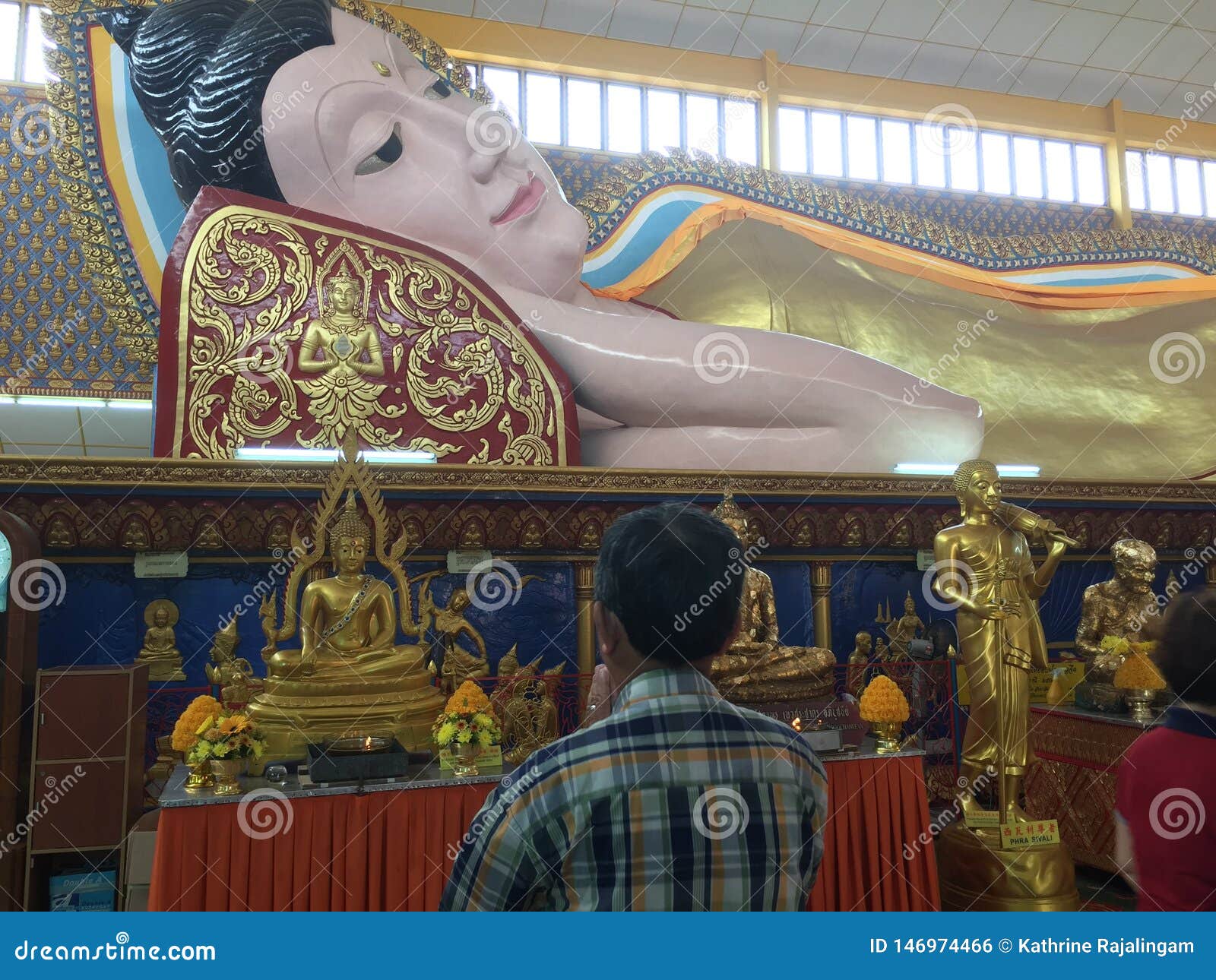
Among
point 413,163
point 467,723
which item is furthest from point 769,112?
point 467,723

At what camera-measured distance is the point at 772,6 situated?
8617mm

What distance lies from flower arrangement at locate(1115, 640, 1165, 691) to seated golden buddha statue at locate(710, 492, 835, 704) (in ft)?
4.66

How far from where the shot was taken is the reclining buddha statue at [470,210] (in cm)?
540

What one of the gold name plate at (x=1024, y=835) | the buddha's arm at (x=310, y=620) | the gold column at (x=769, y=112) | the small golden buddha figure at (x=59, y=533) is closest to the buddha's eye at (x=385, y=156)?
the small golden buddha figure at (x=59, y=533)

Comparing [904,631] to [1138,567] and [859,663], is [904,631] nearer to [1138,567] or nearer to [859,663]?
[859,663]

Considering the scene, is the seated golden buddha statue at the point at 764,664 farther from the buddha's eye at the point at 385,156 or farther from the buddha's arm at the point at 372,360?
the buddha's eye at the point at 385,156

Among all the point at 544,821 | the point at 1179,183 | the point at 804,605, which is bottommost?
the point at 544,821

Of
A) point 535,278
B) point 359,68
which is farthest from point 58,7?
point 535,278

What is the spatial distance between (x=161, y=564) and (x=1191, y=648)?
155 inches

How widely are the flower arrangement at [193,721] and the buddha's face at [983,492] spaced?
301 cm

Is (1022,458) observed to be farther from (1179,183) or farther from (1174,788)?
(1179,183)

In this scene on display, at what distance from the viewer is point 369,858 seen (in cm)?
292

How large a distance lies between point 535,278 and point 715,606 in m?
5.16

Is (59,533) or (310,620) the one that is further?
(59,533)
